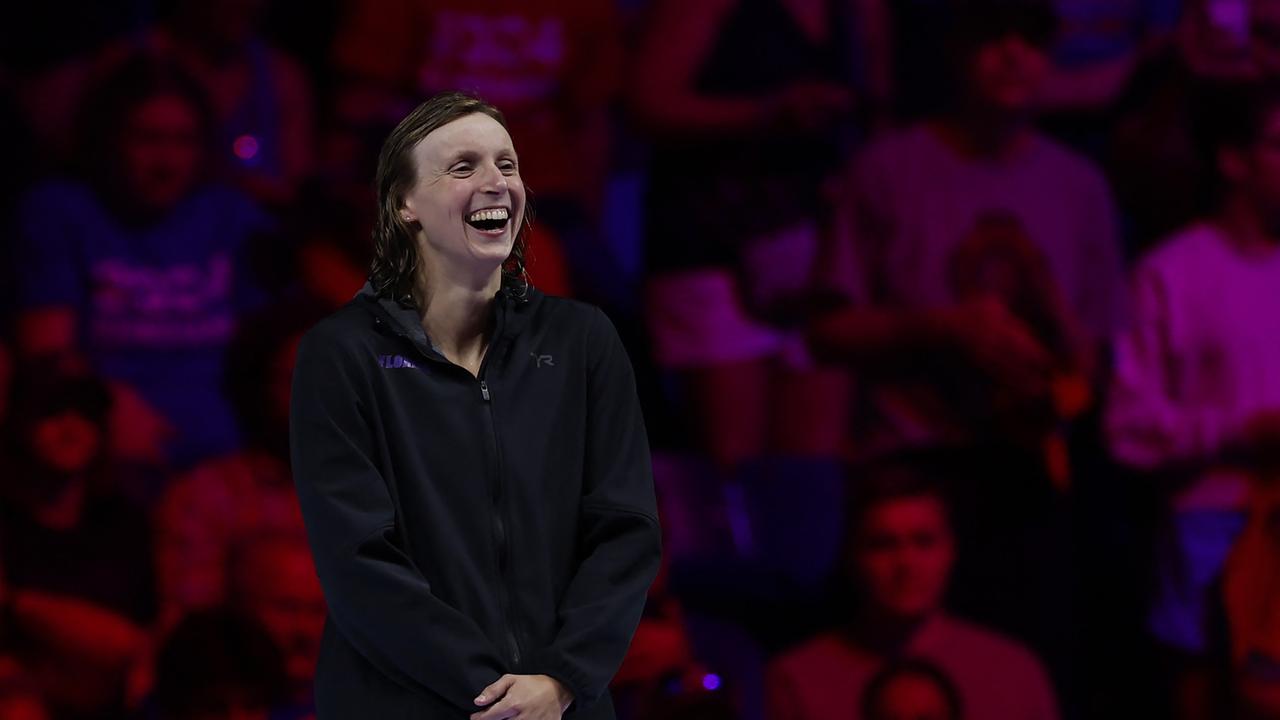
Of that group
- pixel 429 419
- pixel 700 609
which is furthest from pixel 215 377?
pixel 429 419

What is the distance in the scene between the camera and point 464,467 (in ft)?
5.34

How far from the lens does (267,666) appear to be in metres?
3.82

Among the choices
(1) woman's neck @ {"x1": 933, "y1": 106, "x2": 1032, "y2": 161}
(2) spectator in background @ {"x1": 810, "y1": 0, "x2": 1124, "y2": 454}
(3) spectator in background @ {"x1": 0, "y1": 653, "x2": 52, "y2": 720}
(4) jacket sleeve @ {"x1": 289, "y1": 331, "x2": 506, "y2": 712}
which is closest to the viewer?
(4) jacket sleeve @ {"x1": 289, "y1": 331, "x2": 506, "y2": 712}

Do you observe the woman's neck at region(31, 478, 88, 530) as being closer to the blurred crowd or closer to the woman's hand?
the blurred crowd

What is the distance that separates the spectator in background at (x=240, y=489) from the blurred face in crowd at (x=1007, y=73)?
6.37 ft

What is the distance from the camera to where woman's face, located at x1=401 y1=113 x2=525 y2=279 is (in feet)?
5.43

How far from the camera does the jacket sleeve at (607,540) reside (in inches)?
62.9

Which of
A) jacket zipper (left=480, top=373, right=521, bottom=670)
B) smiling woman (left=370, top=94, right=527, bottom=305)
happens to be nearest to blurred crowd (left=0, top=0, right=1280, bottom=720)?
smiling woman (left=370, top=94, right=527, bottom=305)

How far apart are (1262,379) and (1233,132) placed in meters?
0.72

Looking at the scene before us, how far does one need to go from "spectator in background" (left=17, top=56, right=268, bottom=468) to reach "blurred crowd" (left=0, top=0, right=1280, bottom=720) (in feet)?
0.03

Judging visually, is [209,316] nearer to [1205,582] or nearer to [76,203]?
[76,203]

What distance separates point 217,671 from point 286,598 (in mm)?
243

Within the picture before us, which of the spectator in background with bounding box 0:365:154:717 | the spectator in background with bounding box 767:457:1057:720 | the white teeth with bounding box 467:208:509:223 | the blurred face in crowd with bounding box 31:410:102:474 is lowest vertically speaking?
the spectator in background with bounding box 767:457:1057:720

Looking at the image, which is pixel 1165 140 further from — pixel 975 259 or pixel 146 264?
pixel 146 264
